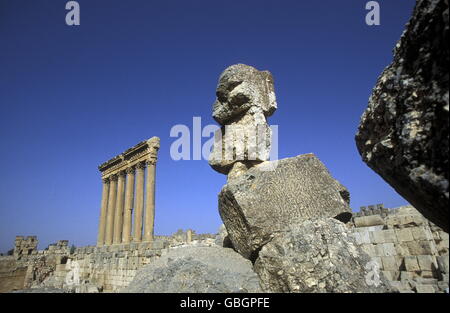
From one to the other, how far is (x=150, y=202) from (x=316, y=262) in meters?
17.8

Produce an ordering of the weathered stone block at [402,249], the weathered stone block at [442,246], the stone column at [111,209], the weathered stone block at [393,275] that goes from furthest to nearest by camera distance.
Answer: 1. the stone column at [111,209]
2. the weathered stone block at [402,249]
3. the weathered stone block at [393,275]
4. the weathered stone block at [442,246]

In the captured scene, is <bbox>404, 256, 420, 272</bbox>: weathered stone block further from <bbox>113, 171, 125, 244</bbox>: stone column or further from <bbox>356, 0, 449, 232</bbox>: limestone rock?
<bbox>113, 171, 125, 244</bbox>: stone column

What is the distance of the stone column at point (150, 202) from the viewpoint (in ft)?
61.4

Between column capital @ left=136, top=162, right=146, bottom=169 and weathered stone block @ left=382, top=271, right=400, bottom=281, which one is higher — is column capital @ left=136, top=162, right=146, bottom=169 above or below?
above

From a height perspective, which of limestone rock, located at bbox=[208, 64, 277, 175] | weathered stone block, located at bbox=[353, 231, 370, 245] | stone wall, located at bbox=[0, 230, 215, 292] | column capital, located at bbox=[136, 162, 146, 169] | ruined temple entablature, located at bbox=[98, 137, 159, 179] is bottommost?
stone wall, located at bbox=[0, 230, 215, 292]

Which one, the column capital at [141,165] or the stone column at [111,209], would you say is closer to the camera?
the column capital at [141,165]

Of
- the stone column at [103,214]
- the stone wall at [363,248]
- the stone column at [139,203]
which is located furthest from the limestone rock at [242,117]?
the stone column at [103,214]

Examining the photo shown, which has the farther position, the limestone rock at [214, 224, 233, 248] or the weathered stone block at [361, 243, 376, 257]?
the weathered stone block at [361, 243, 376, 257]

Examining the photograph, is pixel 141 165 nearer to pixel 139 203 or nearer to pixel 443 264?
pixel 139 203

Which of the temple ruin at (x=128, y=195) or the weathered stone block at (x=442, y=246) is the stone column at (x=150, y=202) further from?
the weathered stone block at (x=442, y=246)

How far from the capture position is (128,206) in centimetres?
2202

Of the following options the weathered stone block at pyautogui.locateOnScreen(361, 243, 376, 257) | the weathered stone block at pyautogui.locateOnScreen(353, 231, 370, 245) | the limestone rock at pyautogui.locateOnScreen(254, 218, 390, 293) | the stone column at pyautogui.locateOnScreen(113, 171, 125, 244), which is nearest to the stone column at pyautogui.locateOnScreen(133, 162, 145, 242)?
the stone column at pyautogui.locateOnScreen(113, 171, 125, 244)

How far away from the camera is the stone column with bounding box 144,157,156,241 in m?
18.7

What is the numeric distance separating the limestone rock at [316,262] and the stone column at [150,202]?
17.0m
